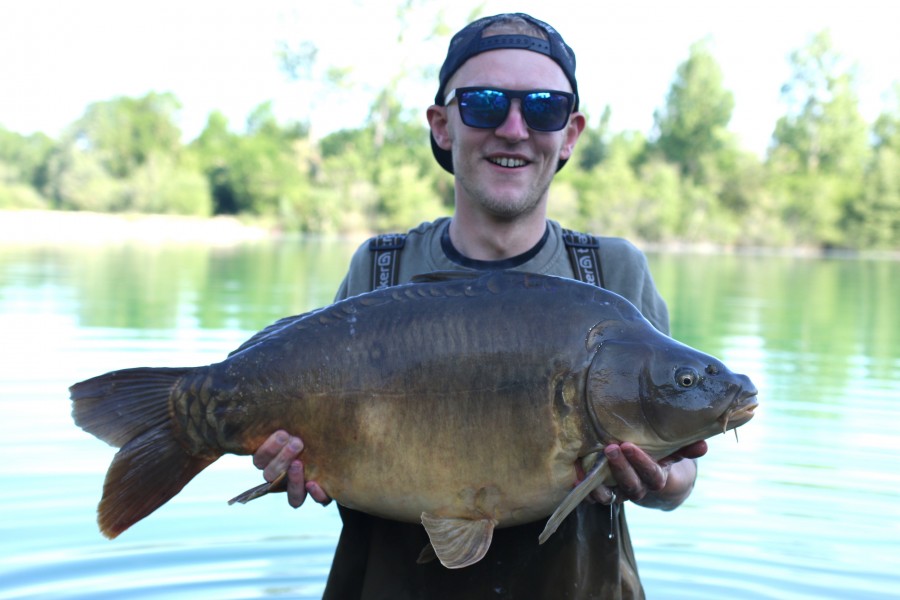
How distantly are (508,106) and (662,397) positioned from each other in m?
1.22

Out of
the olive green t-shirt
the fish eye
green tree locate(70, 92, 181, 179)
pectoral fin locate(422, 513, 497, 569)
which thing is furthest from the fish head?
green tree locate(70, 92, 181, 179)

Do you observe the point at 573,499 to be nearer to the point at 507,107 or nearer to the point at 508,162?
the point at 508,162

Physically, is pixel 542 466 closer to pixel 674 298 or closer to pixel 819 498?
pixel 819 498

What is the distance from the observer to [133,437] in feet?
9.44

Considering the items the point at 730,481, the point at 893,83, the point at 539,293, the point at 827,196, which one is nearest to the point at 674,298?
the point at 730,481

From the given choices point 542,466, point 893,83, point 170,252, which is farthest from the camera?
point 893,83

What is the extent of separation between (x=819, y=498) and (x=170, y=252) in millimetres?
28820

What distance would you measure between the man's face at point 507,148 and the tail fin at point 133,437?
1.26 metres

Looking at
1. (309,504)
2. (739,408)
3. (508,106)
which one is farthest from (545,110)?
(309,504)

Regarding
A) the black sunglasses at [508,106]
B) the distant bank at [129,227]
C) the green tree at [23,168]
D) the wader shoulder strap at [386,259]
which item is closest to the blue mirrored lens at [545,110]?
the black sunglasses at [508,106]

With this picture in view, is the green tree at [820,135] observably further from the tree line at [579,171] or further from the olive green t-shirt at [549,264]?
the olive green t-shirt at [549,264]

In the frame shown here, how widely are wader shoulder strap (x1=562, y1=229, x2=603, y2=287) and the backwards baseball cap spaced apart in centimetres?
49

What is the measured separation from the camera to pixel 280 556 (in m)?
5.57

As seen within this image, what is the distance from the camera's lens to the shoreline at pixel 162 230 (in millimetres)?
45969
